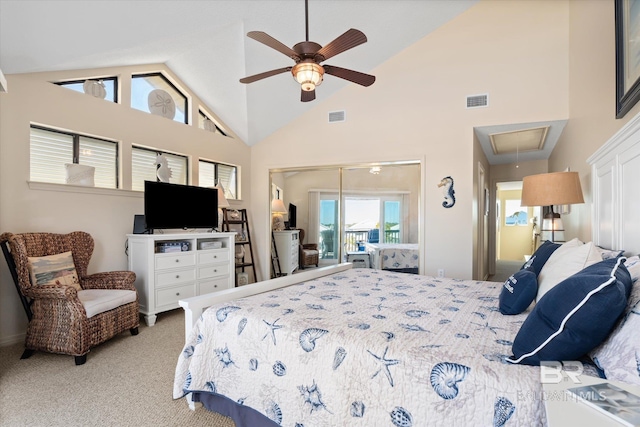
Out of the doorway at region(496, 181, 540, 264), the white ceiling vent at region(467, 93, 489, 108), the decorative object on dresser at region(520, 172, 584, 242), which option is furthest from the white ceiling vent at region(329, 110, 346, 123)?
the doorway at region(496, 181, 540, 264)

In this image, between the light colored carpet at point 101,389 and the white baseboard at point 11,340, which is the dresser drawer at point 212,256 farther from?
the white baseboard at point 11,340

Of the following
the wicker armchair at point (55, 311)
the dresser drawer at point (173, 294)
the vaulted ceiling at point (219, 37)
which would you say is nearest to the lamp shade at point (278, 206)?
the vaulted ceiling at point (219, 37)

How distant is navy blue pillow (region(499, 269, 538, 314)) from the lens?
1.66 metres

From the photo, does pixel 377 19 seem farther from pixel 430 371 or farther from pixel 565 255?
pixel 430 371

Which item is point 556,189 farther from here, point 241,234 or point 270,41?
point 241,234

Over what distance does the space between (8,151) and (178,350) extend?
2.42 meters

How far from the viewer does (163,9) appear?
283 centimetres

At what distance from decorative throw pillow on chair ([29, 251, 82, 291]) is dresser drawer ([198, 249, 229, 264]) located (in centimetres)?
125

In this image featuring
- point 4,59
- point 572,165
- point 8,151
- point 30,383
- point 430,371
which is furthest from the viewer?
point 572,165

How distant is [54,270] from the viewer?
9.21 ft

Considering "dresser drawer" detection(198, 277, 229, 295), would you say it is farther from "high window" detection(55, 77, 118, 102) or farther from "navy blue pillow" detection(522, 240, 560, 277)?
"navy blue pillow" detection(522, 240, 560, 277)

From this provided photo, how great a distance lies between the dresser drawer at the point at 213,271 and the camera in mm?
3954

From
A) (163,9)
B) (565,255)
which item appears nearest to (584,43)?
(565,255)

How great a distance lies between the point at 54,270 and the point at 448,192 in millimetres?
4424
